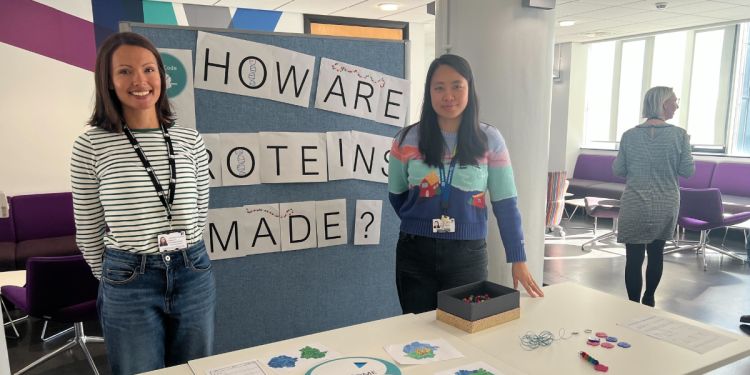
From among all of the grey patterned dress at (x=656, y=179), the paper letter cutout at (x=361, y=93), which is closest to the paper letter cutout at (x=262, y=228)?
the paper letter cutout at (x=361, y=93)

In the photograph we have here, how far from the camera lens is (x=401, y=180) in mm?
2027

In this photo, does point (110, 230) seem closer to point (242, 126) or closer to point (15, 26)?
point (242, 126)

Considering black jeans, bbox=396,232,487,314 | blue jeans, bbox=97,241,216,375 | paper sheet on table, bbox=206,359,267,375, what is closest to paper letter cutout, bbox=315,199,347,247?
black jeans, bbox=396,232,487,314

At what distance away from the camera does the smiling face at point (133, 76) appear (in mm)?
1562

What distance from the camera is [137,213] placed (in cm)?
154

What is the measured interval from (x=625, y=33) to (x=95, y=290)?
23.5 feet

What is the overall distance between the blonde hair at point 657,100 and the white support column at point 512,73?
0.85m

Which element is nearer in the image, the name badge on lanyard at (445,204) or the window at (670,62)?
the name badge on lanyard at (445,204)

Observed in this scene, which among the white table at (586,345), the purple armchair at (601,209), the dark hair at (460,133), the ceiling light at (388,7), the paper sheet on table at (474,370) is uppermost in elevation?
the ceiling light at (388,7)

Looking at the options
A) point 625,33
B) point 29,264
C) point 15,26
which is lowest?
point 29,264

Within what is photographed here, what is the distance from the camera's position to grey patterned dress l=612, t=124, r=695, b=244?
10.1ft

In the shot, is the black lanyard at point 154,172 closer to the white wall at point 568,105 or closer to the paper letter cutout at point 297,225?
the paper letter cutout at point 297,225

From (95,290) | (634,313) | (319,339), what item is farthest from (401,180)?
(95,290)

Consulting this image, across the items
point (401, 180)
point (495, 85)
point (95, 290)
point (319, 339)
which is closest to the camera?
point (319, 339)
